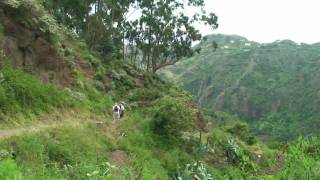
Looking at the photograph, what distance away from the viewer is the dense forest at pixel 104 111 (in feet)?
51.2

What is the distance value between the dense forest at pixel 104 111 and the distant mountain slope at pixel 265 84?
48.9 m

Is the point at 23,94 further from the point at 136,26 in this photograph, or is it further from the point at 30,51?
the point at 136,26

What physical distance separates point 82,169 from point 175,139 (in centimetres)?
957

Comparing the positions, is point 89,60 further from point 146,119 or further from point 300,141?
point 300,141

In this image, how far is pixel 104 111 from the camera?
84.6 ft

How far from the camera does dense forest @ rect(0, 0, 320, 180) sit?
15603 mm

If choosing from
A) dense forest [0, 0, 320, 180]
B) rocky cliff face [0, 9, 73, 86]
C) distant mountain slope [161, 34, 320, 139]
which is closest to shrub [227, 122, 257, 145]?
dense forest [0, 0, 320, 180]

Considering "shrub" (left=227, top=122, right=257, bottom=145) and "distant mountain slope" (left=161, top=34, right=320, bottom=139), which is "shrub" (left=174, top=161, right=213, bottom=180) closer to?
"shrub" (left=227, top=122, right=257, bottom=145)

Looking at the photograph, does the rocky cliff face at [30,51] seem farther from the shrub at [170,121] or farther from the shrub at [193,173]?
the shrub at [193,173]

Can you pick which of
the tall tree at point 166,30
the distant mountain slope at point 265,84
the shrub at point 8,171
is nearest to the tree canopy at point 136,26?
the tall tree at point 166,30

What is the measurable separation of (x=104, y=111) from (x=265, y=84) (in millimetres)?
107106

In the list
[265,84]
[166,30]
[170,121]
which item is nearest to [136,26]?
[166,30]

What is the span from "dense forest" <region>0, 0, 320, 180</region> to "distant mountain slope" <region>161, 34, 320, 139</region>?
48.9 metres

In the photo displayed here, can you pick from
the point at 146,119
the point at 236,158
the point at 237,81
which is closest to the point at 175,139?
the point at 146,119
